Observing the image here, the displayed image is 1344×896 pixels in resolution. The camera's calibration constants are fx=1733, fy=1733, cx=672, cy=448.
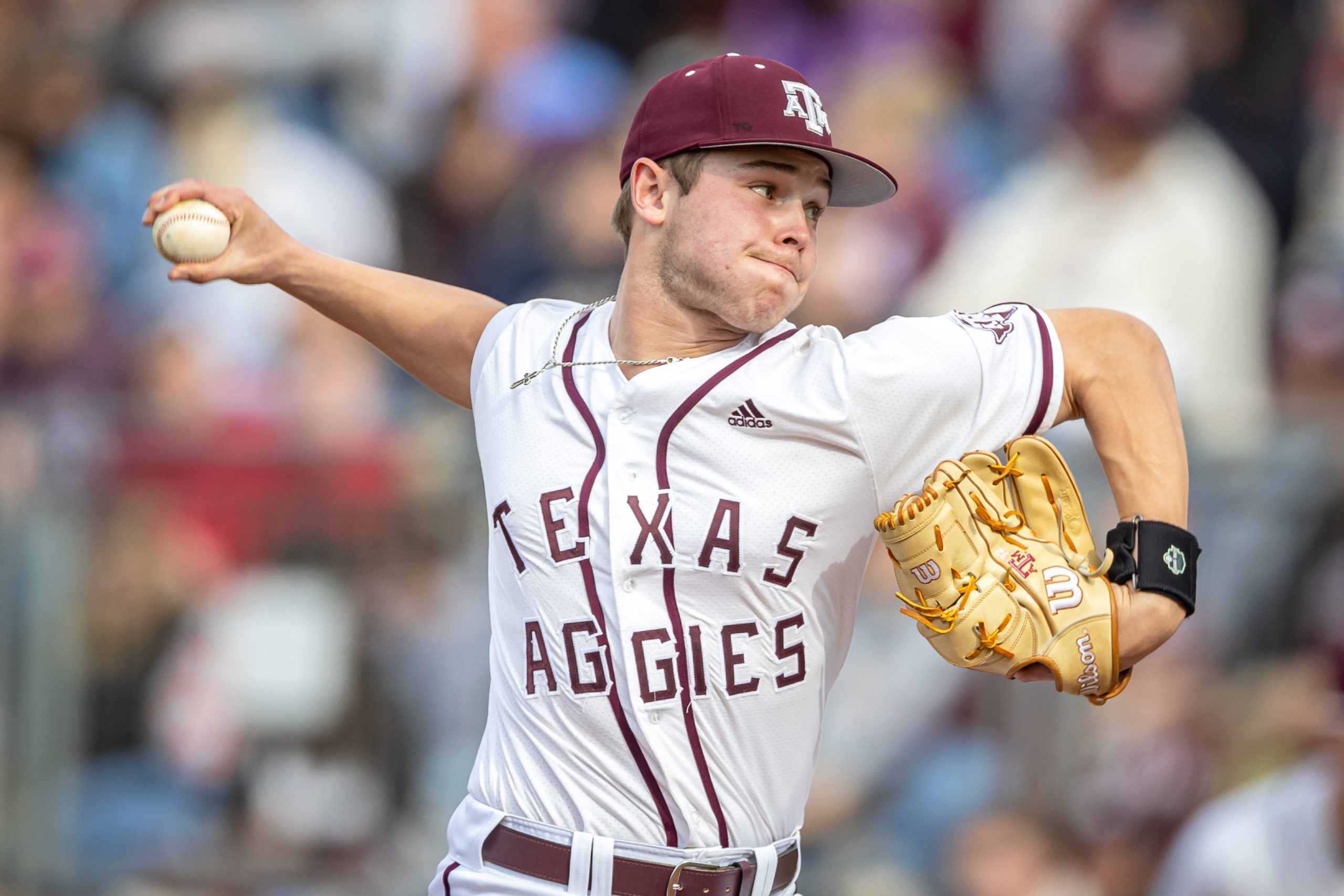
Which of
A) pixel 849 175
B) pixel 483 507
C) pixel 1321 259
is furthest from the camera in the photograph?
pixel 1321 259

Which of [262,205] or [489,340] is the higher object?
[262,205]

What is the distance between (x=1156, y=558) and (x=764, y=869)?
92cm

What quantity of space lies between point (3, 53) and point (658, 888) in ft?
29.7

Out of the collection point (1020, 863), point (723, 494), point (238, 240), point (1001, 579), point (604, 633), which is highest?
point (238, 240)

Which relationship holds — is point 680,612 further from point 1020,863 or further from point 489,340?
point 1020,863

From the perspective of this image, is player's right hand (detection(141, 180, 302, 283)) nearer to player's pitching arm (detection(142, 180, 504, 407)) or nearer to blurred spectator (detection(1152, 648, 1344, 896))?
player's pitching arm (detection(142, 180, 504, 407))

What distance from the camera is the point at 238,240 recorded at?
11.7 feet

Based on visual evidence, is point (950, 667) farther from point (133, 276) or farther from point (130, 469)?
point (133, 276)

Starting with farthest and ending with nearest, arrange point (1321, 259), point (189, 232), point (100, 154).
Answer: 1. point (100, 154)
2. point (1321, 259)
3. point (189, 232)

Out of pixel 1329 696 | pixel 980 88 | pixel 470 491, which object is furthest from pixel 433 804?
pixel 980 88

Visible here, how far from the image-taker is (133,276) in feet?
31.5

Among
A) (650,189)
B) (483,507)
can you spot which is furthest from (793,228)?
(483,507)

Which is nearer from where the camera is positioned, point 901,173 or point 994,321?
point 994,321

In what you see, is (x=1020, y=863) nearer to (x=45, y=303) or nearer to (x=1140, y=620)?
(x=1140, y=620)
